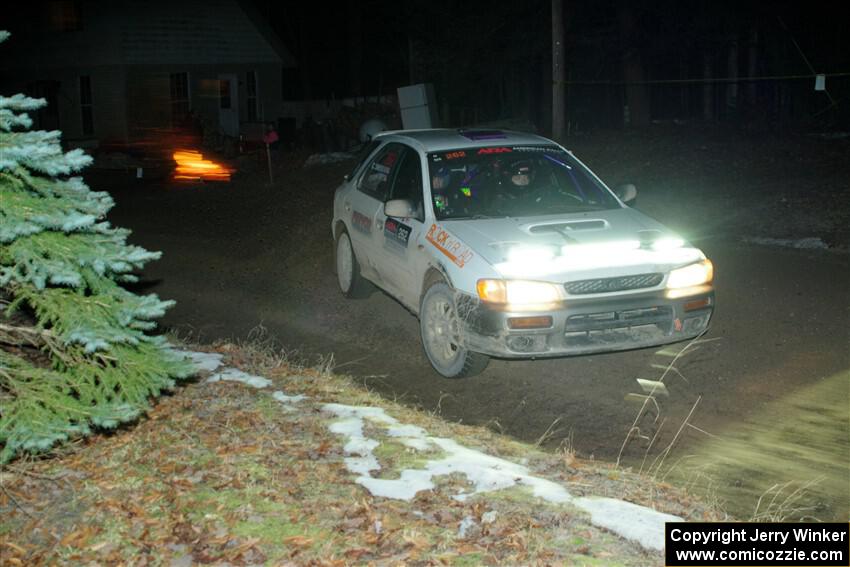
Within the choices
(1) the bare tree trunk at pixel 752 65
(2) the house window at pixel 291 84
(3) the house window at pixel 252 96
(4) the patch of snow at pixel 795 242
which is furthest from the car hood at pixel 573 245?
(2) the house window at pixel 291 84

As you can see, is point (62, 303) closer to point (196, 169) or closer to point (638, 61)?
point (196, 169)

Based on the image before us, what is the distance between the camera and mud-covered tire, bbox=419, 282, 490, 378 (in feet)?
24.6

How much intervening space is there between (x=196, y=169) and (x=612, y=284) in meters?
16.8

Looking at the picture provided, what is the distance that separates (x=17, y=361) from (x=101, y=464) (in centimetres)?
80

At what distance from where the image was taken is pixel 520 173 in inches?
345

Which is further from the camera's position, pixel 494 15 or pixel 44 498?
pixel 494 15

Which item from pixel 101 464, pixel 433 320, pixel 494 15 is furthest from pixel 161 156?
pixel 101 464

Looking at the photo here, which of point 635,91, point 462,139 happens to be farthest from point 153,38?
point 462,139

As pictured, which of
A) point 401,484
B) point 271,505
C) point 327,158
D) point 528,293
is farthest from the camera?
point 327,158

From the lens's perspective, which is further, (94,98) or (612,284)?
(94,98)

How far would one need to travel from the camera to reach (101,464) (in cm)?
528

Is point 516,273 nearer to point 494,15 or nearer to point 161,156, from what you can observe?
point 494,15

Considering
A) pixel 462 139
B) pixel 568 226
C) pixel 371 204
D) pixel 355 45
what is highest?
pixel 355 45

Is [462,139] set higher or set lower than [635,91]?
lower
